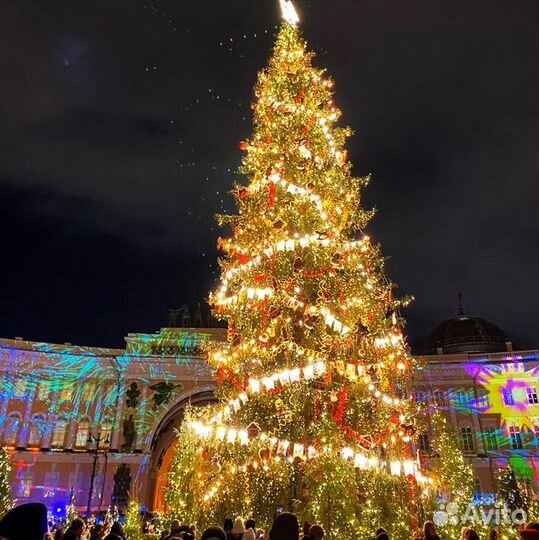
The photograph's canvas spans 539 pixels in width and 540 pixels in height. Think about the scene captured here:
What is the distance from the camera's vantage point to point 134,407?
37.9m

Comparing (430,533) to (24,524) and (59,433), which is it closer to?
(24,524)

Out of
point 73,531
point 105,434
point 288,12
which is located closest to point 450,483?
point 73,531

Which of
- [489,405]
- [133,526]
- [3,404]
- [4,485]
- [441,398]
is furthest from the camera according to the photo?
[441,398]

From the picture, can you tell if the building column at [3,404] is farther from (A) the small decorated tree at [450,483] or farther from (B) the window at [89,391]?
(A) the small decorated tree at [450,483]

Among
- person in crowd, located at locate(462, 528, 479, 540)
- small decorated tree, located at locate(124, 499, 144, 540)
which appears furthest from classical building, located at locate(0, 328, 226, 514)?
person in crowd, located at locate(462, 528, 479, 540)

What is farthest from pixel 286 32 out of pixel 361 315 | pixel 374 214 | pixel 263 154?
pixel 361 315

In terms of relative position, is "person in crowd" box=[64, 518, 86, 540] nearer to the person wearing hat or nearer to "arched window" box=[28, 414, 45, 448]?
the person wearing hat

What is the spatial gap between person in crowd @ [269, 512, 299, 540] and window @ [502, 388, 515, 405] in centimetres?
4021

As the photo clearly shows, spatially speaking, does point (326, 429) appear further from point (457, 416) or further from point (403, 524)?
point (457, 416)

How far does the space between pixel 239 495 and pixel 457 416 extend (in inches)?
1306

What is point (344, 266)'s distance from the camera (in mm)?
12320

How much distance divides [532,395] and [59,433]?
125 ft

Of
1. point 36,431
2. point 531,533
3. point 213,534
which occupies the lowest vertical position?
point 531,533

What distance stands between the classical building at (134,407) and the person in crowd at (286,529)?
33429 millimetres
